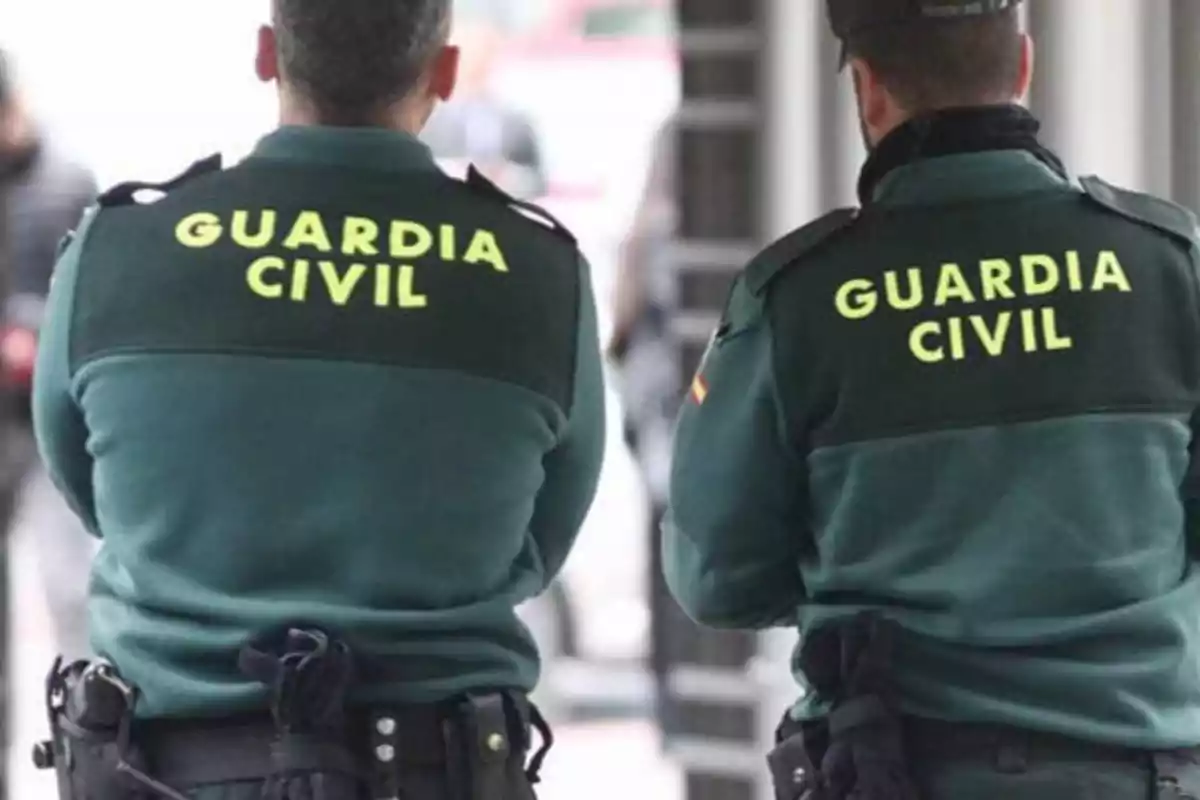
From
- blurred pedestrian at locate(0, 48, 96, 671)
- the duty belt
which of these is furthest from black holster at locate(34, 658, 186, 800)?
blurred pedestrian at locate(0, 48, 96, 671)

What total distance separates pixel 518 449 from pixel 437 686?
0.20 m

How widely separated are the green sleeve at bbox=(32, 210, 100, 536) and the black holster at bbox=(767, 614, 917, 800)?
611 mm

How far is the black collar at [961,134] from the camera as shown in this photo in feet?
5.05

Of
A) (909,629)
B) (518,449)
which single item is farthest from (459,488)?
(909,629)

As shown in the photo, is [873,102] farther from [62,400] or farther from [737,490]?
[62,400]

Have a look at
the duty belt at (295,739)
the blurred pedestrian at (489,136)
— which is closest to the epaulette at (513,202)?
the duty belt at (295,739)

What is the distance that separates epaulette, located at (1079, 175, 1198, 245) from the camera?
5.03 feet

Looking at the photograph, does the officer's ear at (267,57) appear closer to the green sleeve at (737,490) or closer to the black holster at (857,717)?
the green sleeve at (737,490)

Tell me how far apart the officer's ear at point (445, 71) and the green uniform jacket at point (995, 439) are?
31 cm

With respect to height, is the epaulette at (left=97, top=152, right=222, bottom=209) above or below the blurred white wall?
below

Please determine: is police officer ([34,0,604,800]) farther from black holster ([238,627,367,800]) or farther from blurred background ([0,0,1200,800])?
blurred background ([0,0,1200,800])

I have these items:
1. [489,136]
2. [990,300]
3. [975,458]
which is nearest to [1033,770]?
[975,458]

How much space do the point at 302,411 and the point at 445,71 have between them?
32 cm

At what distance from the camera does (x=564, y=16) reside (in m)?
4.49
